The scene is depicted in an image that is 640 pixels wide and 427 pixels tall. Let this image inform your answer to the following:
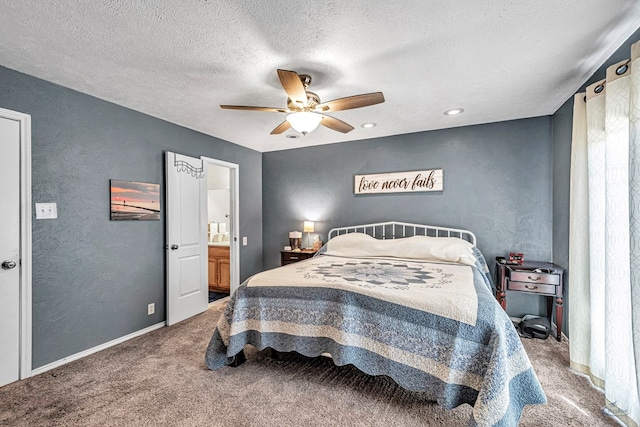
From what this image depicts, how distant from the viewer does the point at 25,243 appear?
2385 millimetres

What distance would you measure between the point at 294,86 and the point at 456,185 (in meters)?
2.73

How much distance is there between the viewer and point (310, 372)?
2422 millimetres

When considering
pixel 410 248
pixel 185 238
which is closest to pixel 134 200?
pixel 185 238

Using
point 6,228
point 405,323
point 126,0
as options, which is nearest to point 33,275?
point 6,228

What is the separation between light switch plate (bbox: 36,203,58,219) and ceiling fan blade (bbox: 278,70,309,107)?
2204 mm

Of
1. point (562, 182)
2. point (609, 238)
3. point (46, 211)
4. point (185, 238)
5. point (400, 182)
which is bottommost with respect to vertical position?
point (185, 238)

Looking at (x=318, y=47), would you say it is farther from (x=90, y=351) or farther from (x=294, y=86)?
(x=90, y=351)

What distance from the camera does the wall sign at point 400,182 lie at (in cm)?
405

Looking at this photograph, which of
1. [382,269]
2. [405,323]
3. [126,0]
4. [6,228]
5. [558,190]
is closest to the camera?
[126,0]

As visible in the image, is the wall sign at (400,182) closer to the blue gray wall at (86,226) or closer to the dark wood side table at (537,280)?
the dark wood side table at (537,280)

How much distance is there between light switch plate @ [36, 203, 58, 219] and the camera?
2472 mm

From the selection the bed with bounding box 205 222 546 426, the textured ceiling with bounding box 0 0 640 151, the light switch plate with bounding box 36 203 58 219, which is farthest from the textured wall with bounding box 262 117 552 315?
the light switch plate with bounding box 36 203 58 219

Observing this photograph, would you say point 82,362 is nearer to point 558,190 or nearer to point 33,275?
point 33,275

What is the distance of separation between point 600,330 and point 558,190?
5.46 ft
